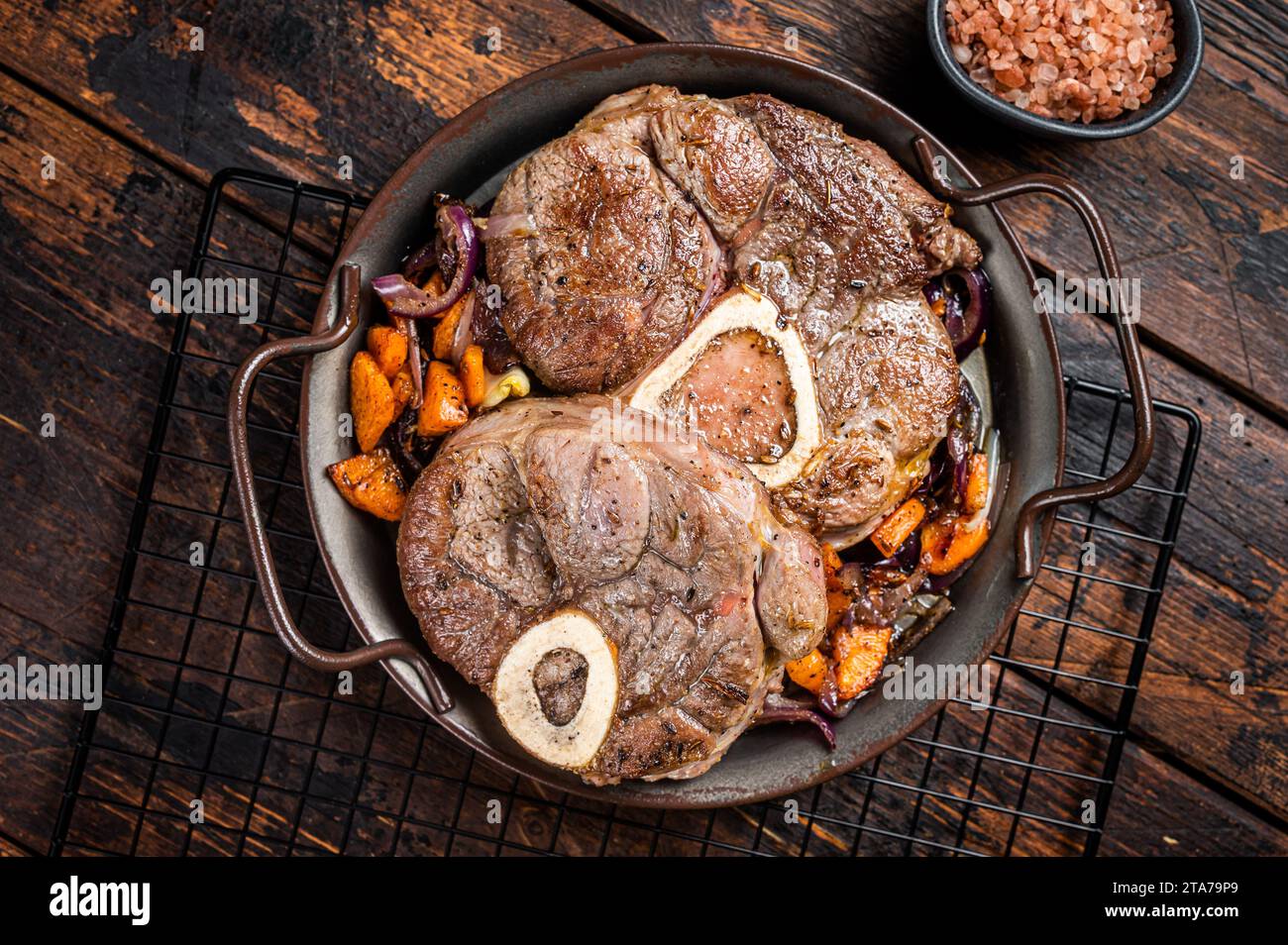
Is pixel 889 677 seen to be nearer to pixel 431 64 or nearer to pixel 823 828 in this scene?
pixel 823 828

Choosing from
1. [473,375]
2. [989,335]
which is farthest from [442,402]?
[989,335]

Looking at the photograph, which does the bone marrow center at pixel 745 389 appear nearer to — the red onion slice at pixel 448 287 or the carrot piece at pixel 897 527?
the carrot piece at pixel 897 527

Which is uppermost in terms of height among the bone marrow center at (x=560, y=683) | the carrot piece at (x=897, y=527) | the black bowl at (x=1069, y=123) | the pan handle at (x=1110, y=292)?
the black bowl at (x=1069, y=123)

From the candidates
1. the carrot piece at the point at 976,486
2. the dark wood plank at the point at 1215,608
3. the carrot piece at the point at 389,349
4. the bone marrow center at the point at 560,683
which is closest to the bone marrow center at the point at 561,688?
the bone marrow center at the point at 560,683

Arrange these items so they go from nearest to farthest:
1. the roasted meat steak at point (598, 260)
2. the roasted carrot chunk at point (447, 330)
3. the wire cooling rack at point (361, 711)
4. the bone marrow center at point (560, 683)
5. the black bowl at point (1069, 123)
Answer: the bone marrow center at point (560, 683)
the roasted meat steak at point (598, 260)
the roasted carrot chunk at point (447, 330)
the black bowl at point (1069, 123)
the wire cooling rack at point (361, 711)

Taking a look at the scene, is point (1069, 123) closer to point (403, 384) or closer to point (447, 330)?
point (447, 330)
